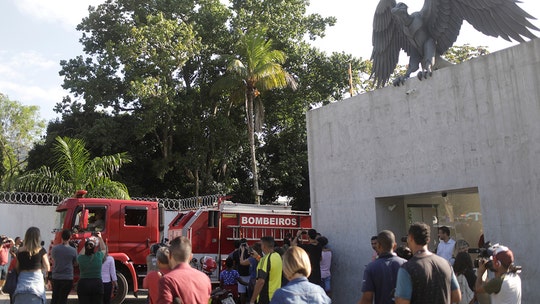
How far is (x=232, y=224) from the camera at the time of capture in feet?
45.1

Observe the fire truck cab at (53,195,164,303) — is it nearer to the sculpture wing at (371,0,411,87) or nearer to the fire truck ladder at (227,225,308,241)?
the fire truck ladder at (227,225,308,241)

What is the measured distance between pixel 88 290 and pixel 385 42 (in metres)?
7.79

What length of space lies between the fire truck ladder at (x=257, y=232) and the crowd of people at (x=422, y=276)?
778cm

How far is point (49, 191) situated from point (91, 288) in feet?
45.5

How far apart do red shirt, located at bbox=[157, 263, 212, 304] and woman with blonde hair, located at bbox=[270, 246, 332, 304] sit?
2.16ft

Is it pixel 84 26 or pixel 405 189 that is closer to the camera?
pixel 405 189

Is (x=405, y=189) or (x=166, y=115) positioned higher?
(x=166, y=115)

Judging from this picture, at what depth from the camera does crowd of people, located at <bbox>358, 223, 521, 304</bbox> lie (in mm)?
4027

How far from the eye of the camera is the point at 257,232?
46.1 ft

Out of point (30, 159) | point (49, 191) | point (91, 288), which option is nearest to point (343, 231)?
point (91, 288)

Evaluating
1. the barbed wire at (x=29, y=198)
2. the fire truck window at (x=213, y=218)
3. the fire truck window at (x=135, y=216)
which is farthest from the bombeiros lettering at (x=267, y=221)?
the barbed wire at (x=29, y=198)

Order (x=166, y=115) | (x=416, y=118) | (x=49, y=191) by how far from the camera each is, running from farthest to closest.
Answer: (x=166, y=115) < (x=49, y=191) < (x=416, y=118)

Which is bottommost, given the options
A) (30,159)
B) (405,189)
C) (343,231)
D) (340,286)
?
(340,286)

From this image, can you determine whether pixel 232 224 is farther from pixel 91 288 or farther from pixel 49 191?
pixel 49 191
